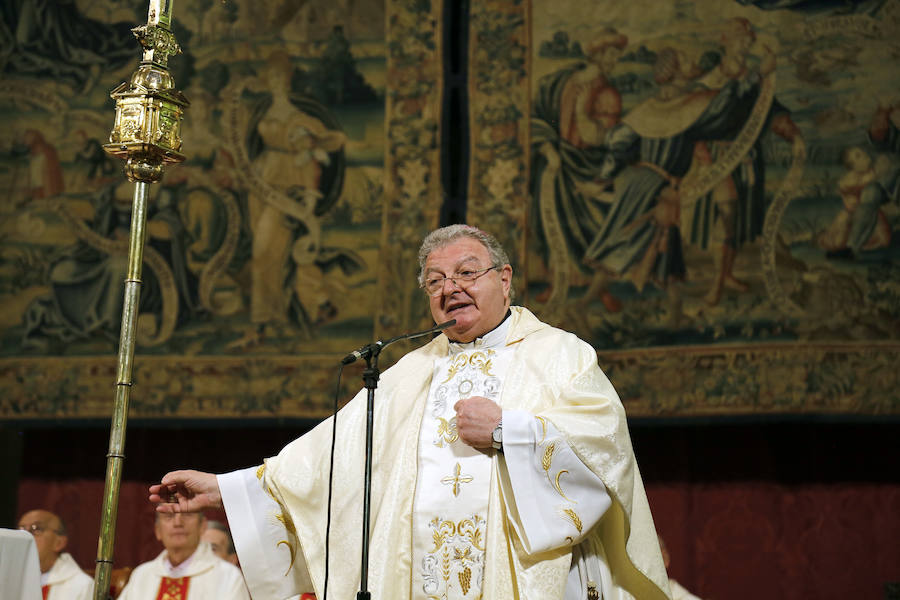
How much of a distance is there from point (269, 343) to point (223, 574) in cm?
144

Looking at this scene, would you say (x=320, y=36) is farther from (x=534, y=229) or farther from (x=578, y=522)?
(x=578, y=522)

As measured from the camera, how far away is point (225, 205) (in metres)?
7.07

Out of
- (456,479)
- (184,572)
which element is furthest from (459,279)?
(184,572)

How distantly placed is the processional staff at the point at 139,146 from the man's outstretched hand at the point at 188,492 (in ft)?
1.15

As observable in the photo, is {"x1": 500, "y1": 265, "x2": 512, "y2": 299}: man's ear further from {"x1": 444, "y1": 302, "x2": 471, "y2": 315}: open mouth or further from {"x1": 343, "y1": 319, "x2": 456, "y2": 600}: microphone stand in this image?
{"x1": 343, "y1": 319, "x2": 456, "y2": 600}: microphone stand

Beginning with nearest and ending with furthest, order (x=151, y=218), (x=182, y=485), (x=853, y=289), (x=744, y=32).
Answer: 1. (x=182, y=485)
2. (x=853, y=289)
3. (x=744, y=32)
4. (x=151, y=218)

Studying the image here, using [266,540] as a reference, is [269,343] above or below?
above

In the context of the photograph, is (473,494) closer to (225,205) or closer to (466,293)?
(466,293)

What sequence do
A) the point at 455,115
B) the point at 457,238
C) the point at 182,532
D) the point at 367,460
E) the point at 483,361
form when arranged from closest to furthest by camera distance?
the point at 367,460
the point at 483,361
the point at 457,238
the point at 182,532
the point at 455,115

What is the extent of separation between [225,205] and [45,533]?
2295 millimetres

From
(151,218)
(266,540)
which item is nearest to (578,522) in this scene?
(266,540)

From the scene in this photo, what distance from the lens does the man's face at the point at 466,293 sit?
12.0ft

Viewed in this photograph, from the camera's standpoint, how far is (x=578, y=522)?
9.95 feet

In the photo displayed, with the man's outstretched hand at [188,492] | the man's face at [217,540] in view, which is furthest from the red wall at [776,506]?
the man's outstretched hand at [188,492]
